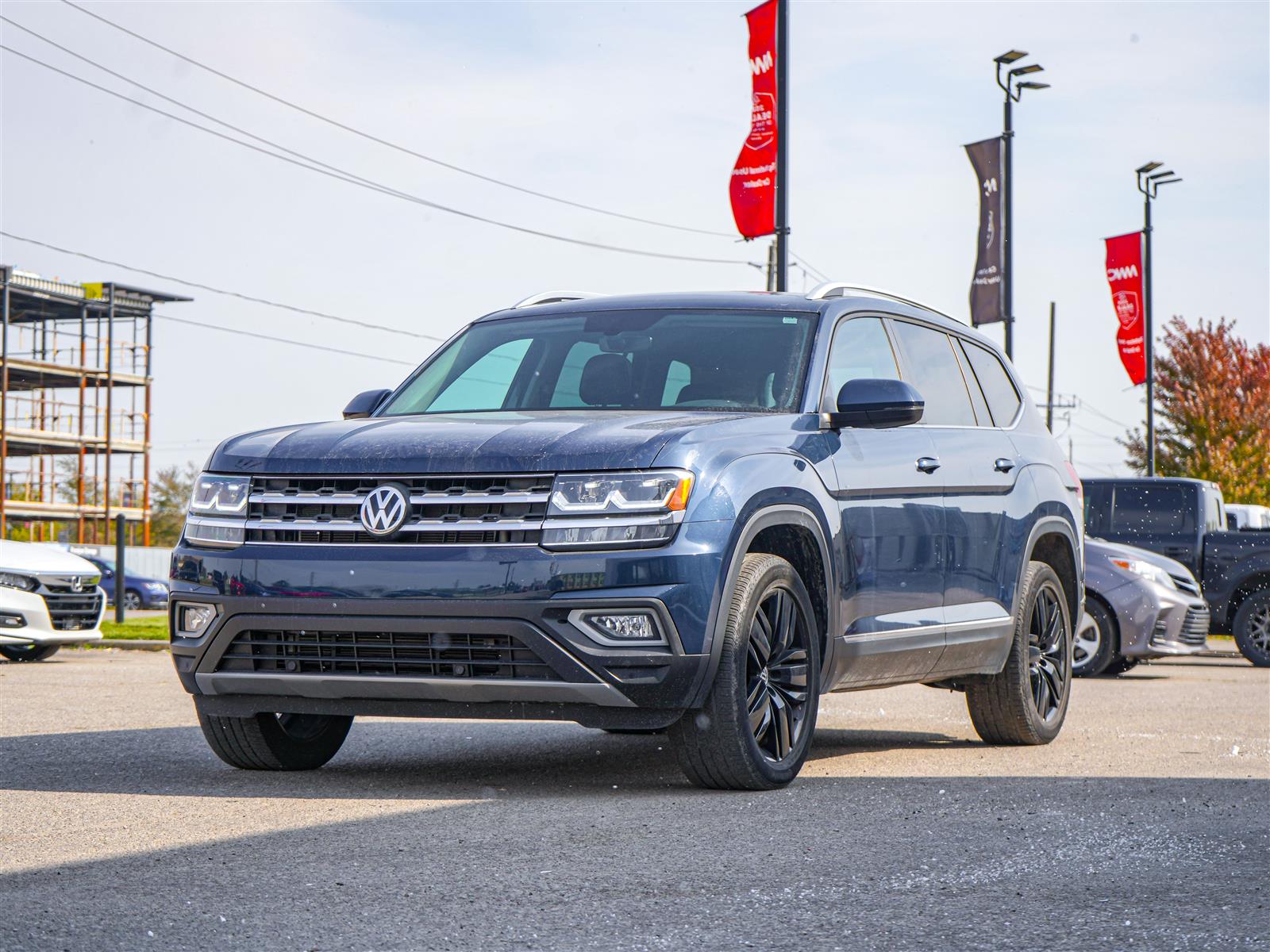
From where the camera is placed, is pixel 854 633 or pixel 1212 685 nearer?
pixel 854 633

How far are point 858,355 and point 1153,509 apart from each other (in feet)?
37.5

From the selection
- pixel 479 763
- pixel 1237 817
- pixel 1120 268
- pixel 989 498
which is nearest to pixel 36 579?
pixel 479 763

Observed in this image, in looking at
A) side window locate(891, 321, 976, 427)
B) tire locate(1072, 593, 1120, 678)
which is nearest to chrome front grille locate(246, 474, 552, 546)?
side window locate(891, 321, 976, 427)

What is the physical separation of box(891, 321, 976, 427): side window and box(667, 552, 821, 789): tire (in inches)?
65.1

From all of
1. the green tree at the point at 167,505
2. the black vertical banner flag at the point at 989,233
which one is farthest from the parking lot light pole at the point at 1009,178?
the green tree at the point at 167,505

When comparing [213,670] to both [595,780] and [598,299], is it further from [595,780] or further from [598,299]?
[598,299]

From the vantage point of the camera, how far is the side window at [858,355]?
7.17 metres

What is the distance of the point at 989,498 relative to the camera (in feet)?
26.4

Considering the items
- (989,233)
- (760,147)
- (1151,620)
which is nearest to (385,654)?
(1151,620)

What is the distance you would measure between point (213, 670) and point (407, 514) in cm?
98

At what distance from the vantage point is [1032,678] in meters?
8.60

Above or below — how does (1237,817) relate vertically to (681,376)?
below

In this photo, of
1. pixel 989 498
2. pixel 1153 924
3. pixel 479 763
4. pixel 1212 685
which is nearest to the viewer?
pixel 1153 924

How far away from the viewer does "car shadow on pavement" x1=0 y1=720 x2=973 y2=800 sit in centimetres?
638
